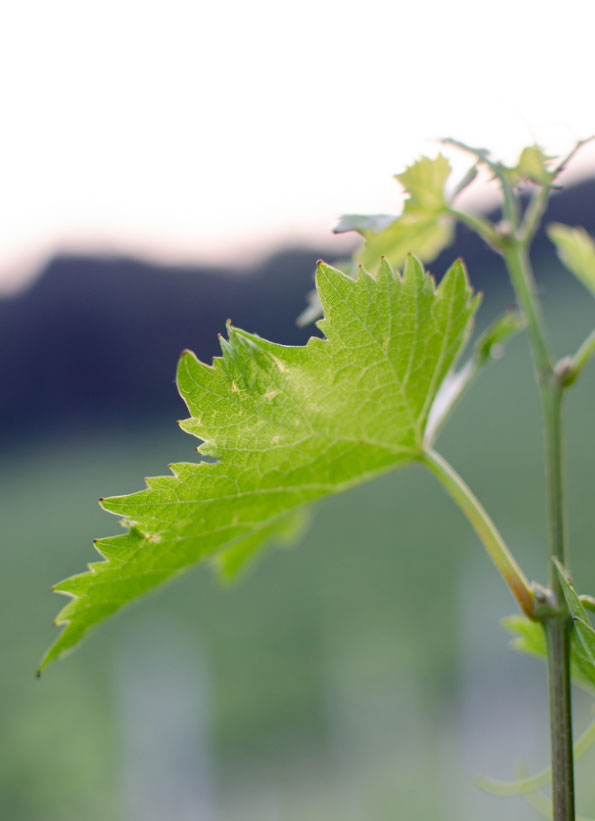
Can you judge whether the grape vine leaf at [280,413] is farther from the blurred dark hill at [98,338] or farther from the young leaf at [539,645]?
the blurred dark hill at [98,338]

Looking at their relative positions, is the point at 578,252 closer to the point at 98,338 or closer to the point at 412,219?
the point at 412,219

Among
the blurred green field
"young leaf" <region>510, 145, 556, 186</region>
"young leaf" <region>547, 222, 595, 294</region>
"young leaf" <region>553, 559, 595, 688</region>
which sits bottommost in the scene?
the blurred green field

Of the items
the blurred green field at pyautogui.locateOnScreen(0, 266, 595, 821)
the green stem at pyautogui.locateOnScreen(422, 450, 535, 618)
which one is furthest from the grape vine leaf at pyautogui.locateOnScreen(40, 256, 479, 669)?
the blurred green field at pyautogui.locateOnScreen(0, 266, 595, 821)

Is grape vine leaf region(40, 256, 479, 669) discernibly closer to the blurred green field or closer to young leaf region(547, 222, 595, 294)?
young leaf region(547, 222, 595, 294)

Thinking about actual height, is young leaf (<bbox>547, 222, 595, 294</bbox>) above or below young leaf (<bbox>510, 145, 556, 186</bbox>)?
below

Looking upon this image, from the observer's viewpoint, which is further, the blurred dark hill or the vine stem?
the blurred dark hill

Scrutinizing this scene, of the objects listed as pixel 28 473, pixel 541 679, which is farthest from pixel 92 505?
pixel 541 679

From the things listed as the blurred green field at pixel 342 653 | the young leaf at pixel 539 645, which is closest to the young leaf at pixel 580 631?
the young leaf at pixel 539 645

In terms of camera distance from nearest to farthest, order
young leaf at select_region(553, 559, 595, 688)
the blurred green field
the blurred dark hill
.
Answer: young leaf at select_region(553, 559, 595, 688) → the blurred green field → the blurred dark hill
